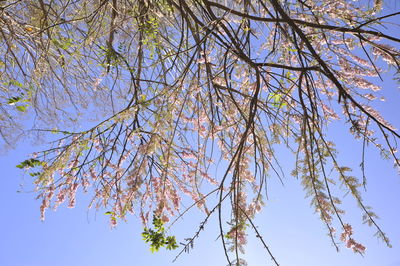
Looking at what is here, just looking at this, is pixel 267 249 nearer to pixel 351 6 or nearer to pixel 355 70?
pixel 355 70

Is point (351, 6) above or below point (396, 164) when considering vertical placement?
above

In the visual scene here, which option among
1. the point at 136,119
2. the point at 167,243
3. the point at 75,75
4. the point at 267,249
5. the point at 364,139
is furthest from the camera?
the point at 75,75

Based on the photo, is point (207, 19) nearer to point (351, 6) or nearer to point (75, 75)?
point (351, 6)

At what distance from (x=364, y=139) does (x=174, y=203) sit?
1.61m

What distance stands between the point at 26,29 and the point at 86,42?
983 millimetres

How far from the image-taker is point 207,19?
7.44 ft

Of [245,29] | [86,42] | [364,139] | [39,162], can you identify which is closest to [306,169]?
[364,139]

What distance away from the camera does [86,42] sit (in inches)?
89.7

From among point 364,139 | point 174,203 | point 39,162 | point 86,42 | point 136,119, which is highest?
point 86,42

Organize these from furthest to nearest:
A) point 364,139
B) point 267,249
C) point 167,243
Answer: point 167,243, point 364,139, point 267,249

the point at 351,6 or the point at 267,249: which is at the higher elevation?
the point at 351,6

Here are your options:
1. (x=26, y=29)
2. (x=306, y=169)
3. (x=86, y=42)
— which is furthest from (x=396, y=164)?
(x=26, y=29)

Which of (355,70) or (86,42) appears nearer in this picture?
(86,42)

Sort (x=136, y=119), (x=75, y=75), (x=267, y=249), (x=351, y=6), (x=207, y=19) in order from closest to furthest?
1. (x=267, y=249)
2. (x=207, y=19)
3. (x=351, y=6)
4. (x=136, y=119)
5. (x=75, y=75)
